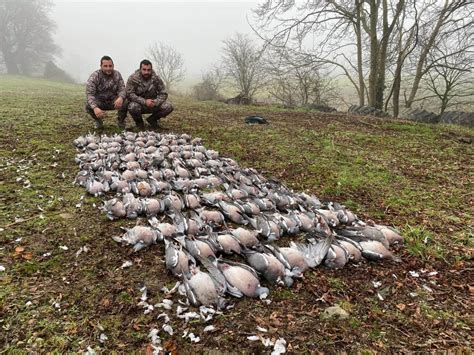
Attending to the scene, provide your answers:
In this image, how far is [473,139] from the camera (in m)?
7.74

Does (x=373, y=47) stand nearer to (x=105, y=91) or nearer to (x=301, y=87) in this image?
(x=301, y=87)

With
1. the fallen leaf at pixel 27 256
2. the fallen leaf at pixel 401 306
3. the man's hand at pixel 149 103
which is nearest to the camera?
the fallen leaf at pixel 401 306

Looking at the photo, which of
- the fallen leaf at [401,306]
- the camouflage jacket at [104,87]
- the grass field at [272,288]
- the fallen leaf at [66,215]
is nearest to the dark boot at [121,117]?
the camouflage jacket at [104,87]

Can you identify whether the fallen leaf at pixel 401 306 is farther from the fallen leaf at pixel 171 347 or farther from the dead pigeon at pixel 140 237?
Answer: the dead pigeon at pixel 140 237

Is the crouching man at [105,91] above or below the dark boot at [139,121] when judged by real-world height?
above

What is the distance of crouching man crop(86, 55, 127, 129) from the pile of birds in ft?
6.44

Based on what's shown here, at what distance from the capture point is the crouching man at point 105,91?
6629 mm

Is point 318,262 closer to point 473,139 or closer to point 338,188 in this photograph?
point 338,188

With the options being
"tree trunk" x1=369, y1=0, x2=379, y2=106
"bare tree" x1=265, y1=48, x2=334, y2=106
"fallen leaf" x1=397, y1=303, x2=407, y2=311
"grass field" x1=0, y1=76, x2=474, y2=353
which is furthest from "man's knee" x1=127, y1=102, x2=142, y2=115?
"bare tree" x1=265, y1=48, x2=334, y2=106

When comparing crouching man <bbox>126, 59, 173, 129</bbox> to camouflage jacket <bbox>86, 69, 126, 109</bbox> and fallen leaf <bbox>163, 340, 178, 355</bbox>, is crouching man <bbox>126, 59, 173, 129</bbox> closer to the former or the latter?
camouflage jacket <bbox>86, 69, 126, 109</bbox>

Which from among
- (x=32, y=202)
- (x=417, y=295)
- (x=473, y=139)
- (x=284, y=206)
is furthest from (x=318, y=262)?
(x=473, y=139)

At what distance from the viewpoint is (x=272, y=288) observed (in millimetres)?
2430

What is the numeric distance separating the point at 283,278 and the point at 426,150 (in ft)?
19.0

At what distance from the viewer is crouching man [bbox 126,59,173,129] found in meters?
6.85
